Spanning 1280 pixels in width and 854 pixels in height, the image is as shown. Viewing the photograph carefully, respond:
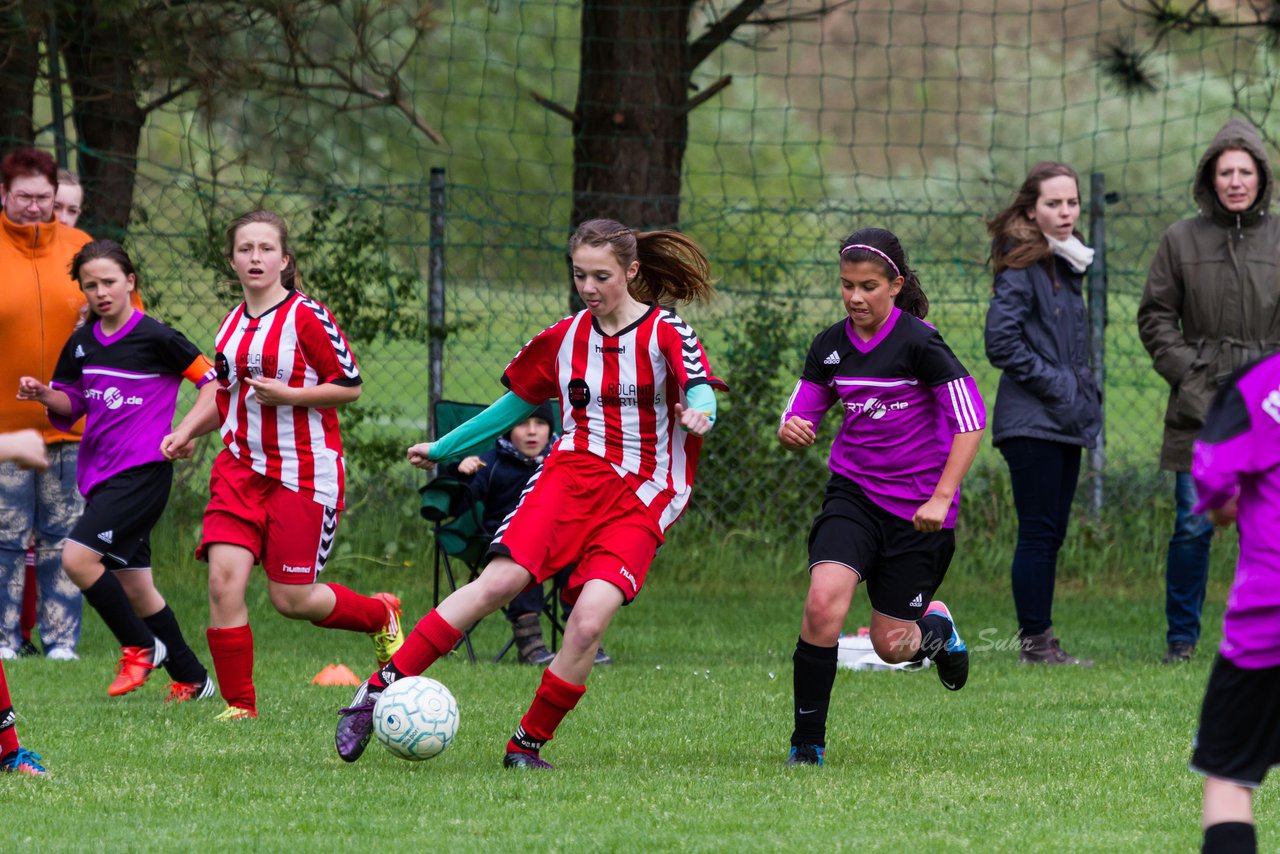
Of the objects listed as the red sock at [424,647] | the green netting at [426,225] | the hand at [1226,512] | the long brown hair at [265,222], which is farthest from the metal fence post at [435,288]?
the hand at [1226,512]

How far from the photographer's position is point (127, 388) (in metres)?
6.95

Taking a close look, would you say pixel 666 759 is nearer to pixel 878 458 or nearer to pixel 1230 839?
pixel 878 458

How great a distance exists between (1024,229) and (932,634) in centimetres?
242

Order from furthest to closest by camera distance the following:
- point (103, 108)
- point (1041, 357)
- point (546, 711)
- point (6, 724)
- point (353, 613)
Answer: point (103, 108) → point (1041, 357) → point (353, 613) → point (546, 711) → point (6, 724)

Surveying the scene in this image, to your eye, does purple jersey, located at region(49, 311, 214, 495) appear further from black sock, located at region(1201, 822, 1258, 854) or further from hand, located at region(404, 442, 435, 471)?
black sock, located at region(1201, 822, 1258, 854)

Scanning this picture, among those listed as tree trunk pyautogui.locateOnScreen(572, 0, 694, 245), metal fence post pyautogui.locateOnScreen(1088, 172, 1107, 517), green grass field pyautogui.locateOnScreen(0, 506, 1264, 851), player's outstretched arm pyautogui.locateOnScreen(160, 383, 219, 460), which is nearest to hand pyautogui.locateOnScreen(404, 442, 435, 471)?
green grass field pyautogui.locateOnScreen(0, 506, 1264, 851)

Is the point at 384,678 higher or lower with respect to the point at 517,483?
lower

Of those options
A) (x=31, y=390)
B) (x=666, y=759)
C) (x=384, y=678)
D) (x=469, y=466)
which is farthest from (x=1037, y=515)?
(x=31, y=390)

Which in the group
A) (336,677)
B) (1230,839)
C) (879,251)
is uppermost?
(879,251)

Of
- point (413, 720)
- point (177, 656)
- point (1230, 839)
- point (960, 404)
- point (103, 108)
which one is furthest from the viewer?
point (103, 108)

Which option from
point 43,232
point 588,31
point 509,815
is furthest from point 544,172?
point 509,815

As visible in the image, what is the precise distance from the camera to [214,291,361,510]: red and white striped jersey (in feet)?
20.4

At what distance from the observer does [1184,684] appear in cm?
→ 695

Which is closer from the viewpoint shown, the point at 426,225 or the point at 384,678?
the point at 384,678
